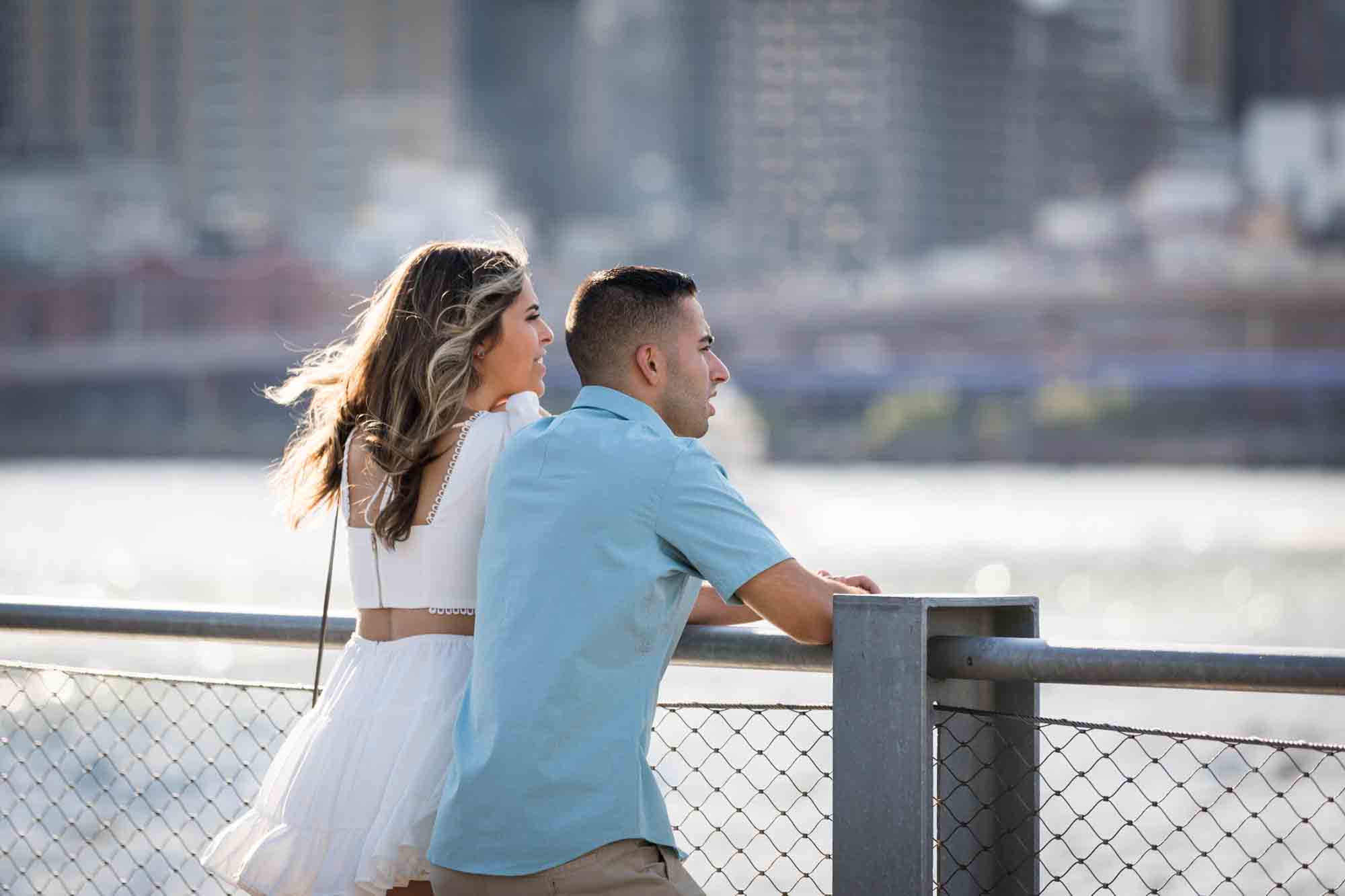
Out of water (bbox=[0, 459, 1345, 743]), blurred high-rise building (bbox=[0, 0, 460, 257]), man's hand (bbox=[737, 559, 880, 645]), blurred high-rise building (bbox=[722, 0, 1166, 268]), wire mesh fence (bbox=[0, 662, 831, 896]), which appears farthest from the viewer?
blurred high-rise building (bbox=[0, 0, 460, 257])

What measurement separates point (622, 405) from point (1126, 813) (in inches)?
319

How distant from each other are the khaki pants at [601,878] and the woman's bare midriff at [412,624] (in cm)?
37

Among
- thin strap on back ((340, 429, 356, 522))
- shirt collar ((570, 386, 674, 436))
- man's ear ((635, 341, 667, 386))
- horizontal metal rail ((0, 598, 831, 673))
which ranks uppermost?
man's ear ((635, 341, 667, 386))

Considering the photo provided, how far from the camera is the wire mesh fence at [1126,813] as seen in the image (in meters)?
2.28

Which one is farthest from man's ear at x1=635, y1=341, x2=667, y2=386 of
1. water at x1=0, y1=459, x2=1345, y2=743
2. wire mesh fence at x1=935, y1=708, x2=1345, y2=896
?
water at x1=0, y1=459, x2=1345, y2=743

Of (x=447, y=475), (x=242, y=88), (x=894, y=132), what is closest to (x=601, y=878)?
(x=447, y=475)

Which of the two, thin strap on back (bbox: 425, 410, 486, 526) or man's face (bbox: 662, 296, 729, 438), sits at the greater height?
man's face (bbox: 662, 296, 729, 438)

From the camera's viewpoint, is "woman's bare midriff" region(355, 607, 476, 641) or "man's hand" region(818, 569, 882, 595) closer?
"man's hand" region(818, 569, 882, 595)

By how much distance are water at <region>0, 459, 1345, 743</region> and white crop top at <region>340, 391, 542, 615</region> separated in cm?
43

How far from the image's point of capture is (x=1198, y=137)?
414 ft

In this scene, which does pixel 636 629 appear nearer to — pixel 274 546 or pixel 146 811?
pixel 146 811

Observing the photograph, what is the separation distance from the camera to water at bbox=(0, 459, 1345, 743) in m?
14.0

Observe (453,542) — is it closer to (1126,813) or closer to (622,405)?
(622,405)

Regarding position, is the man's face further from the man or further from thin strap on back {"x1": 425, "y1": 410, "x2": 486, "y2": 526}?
thin strap on back {"x1": 425, "y1": 410, "x2": 486, "y2": 526}
